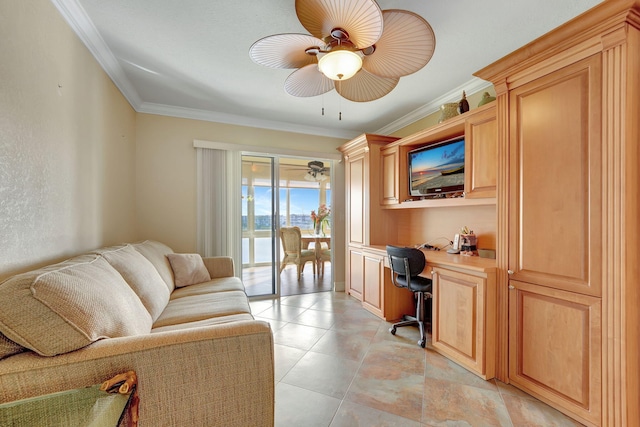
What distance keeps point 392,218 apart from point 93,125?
3297mm

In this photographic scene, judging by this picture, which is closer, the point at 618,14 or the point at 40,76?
the point at 618,14

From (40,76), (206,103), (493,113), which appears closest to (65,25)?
(40,76)

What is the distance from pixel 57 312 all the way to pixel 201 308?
1.08 metres

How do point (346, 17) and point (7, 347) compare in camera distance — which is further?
point (346, 17)

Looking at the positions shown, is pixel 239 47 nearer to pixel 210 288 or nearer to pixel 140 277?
pixel 140 277

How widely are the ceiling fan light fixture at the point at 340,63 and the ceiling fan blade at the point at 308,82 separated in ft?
0.96

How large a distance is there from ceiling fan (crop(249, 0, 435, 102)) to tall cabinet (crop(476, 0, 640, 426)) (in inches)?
33.1

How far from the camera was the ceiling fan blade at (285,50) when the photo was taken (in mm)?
1438

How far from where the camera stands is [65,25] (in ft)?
5.57

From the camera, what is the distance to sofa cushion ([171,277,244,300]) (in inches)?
94.2

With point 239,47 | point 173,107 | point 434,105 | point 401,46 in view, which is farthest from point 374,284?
point 173,107

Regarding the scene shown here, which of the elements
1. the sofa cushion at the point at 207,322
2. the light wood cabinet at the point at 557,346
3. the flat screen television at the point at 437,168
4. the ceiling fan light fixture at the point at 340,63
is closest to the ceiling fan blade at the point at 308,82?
the ceiling fan light fixture at the point at 340,63

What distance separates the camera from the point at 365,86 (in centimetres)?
187

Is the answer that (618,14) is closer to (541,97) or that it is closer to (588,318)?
(541,97)
